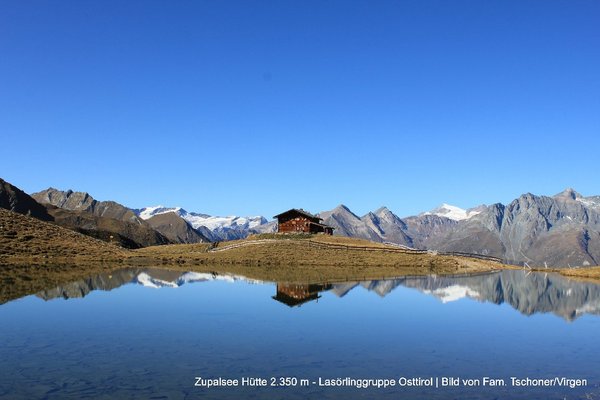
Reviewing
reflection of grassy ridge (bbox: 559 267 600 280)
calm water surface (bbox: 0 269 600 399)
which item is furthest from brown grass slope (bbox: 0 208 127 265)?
reflection of grassy ridge (bbox: 559 267 600 280)

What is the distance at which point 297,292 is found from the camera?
166 ft

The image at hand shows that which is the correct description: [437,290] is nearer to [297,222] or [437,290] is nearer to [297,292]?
[297,292]

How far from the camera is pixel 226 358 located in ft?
76.4

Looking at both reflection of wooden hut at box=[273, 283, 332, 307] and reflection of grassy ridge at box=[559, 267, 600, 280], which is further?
reflection of grassy ridge at box=[559, 267, 600, 280]

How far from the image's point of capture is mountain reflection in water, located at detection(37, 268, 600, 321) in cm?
4550

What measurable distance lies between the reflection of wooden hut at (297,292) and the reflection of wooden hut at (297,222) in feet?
284

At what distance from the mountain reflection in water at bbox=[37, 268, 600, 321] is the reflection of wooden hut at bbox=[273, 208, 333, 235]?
7530 centimetres

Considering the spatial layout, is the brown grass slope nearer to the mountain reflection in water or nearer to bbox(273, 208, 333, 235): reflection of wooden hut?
the mountain reflection in water

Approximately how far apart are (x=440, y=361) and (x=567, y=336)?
44.4 ft

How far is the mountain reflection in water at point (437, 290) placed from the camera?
4550 cm

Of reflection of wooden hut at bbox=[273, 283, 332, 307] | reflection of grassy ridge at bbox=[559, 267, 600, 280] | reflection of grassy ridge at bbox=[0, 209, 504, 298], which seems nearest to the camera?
reflection of wooden hut at bbox=[273, 283, 332, 307]

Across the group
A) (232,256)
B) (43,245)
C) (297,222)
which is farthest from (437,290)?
(297,222)

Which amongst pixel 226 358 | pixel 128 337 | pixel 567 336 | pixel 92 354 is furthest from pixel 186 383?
pixel 567 336

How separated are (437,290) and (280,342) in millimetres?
36522
